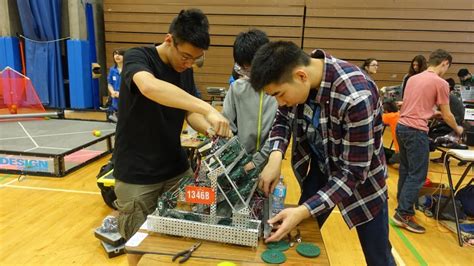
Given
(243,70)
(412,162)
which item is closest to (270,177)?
(243,70)

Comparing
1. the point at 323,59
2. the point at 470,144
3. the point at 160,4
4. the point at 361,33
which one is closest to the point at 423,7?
the point at 361,33

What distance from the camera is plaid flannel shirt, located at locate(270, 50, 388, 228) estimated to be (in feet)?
3.67

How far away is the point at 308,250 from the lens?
115 cm

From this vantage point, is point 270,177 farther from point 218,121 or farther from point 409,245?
point 409,245

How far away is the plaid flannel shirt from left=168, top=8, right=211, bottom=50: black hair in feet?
1.43

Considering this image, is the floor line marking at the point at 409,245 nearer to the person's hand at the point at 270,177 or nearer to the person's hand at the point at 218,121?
the person's hand at the point at 270,177

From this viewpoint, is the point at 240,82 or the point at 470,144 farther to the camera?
the point at 470,144

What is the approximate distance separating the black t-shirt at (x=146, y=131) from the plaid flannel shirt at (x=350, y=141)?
1.89ft

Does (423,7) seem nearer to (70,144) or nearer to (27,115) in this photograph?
(70,144)

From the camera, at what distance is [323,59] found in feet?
3.96

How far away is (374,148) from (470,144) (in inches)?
210

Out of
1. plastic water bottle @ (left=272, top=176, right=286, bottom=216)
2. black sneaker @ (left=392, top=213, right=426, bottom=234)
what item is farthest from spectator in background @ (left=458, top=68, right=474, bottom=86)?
plastic water bottle @ (left=272, top=176, right=286, bottom=216)

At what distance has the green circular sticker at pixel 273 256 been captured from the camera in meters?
1.07

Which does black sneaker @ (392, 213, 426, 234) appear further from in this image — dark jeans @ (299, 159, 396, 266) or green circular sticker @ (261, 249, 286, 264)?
green circular sticker @ (261, 249, 286, 264)
